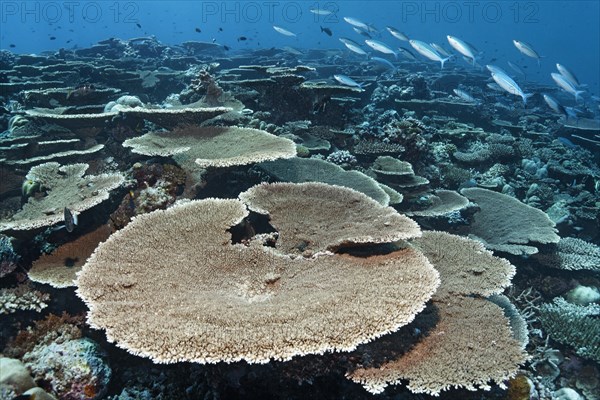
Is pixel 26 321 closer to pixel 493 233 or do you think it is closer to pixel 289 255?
pixel 289 255

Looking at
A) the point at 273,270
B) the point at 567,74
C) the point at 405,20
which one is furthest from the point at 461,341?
the point at 405,20

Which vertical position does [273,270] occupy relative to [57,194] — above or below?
above

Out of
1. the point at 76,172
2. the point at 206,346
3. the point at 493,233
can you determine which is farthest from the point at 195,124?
the point at 493,233

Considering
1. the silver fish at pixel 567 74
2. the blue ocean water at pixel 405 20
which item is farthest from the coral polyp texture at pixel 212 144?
the blue ocean water at pixel 405 20

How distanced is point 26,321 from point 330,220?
341 centimetres

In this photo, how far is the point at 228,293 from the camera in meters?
3.11

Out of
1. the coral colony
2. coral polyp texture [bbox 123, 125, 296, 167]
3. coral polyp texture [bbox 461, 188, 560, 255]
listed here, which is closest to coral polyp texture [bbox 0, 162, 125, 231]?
the coral colony

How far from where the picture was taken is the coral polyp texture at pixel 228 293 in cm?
247

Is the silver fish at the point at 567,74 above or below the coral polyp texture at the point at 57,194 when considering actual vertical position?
above

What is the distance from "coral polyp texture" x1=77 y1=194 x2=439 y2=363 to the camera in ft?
8.12

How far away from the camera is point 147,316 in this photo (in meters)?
2.68

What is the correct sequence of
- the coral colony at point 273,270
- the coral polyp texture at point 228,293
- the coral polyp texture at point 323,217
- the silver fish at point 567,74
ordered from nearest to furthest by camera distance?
the coral polyp texture at point 228,293, the coral colony at point 273,270, the coral polyp texture at point 323,217, the silver fish at point 567,74

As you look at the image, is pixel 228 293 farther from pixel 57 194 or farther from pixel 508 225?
pixel 508 225

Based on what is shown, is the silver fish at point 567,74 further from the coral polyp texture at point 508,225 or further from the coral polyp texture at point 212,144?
the coral polyp texture at point 212,144
